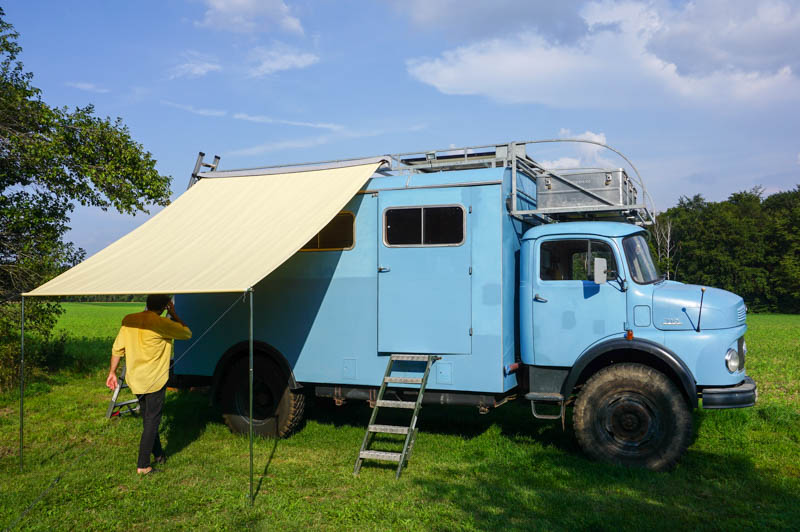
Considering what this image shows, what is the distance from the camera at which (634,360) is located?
6773 mm

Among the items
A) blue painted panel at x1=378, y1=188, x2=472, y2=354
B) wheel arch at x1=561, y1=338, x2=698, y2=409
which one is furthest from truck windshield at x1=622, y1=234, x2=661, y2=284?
blue painted panel at x1=378, y1=188, x2=472, y2=354

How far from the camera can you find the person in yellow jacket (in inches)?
256

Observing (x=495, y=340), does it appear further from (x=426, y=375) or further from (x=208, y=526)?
(x=208, y=526)

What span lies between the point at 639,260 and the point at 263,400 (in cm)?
516

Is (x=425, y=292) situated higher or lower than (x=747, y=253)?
lower

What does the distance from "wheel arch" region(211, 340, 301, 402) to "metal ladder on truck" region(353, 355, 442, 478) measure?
5.04ft

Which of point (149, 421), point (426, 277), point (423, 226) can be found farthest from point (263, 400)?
point (423, 226)

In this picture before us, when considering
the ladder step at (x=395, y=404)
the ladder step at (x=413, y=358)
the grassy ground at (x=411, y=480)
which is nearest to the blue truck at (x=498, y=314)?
the ladder step at (x=413, y=358)

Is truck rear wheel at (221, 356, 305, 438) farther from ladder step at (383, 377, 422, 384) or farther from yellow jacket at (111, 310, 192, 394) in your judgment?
yellow jacket at (111, 310, 192, 394)

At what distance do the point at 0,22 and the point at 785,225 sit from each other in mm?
61460

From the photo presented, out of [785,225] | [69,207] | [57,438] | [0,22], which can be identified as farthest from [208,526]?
[785,225]

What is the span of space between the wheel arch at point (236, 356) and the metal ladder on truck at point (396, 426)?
1.54 metres

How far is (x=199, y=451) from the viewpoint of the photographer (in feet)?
24.4

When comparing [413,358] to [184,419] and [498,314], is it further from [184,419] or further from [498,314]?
[184,419]
